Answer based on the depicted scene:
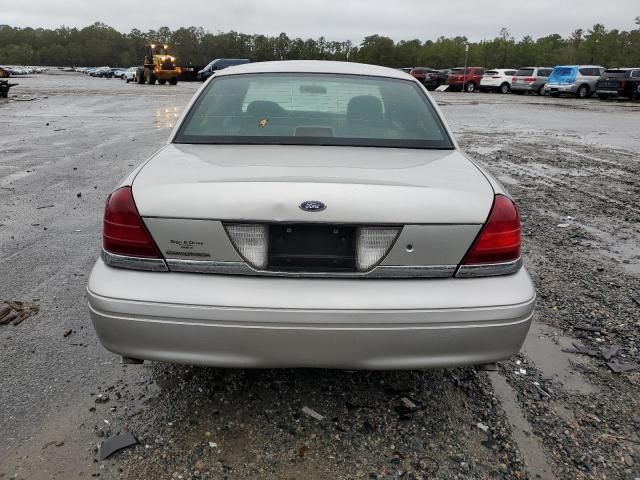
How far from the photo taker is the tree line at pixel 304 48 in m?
78.9

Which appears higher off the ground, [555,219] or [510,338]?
[510,338]

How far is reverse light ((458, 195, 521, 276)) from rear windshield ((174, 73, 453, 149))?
81 cm

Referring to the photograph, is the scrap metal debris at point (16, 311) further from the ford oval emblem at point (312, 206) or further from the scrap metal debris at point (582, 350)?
the scrap metal debris at point (582, 350)

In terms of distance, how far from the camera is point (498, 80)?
126 feet

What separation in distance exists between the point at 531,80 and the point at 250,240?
1506 inches

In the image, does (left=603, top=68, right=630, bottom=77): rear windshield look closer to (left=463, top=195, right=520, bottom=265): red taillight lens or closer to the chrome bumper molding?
(left=463, top=195, right=520, bottom=265): red taillight lens

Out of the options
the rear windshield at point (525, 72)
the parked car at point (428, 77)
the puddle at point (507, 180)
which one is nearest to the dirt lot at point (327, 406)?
the puddle at point (507, 180)

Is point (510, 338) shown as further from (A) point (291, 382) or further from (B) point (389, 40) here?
(B) point (389, 40)

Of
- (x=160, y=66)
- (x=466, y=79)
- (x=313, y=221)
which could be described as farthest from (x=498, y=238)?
(x=160, y=66)

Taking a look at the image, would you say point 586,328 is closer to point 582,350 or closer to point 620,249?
point 582,350

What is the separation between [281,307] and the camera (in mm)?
2111

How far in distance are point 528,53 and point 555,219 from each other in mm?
92351

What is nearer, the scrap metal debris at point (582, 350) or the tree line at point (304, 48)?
the scrap metal debris at point (582, 350)

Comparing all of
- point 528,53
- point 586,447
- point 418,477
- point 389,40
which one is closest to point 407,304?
point 418,477
